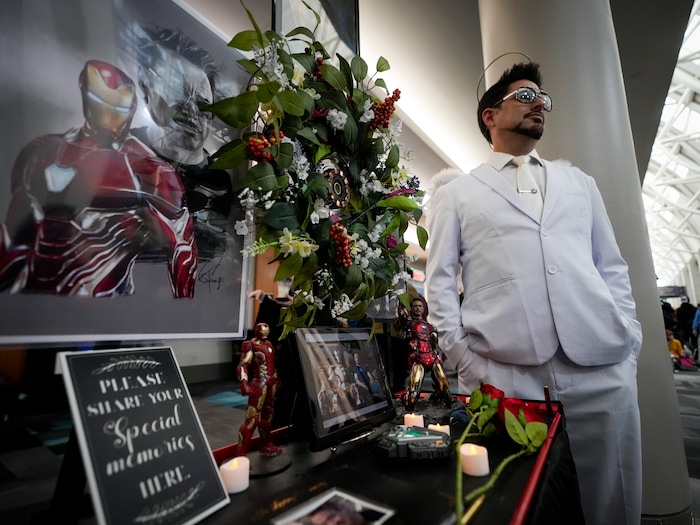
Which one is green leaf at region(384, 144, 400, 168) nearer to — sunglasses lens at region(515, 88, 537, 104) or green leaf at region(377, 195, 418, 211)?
green leaf at region(377, 195, 418, 211)

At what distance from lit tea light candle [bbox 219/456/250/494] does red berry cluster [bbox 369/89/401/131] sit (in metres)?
1.16

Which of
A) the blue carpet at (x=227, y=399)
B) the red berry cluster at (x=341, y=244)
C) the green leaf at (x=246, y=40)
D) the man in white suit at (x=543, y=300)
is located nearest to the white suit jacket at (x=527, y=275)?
the man in white suit at (x=543, y=300)

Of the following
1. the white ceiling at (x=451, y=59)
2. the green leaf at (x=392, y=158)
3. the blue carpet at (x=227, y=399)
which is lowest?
the blue carpet at (x=227, y=399)

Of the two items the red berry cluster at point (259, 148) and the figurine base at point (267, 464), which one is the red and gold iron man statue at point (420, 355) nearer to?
the figurine base at point (267, 464)

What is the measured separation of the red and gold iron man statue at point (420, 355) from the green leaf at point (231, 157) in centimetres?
96

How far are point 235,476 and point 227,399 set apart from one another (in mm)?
3894

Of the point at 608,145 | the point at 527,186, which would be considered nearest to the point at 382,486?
the point at 527,186

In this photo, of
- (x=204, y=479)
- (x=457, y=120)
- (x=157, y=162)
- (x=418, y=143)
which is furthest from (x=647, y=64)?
(x=204, y=479)

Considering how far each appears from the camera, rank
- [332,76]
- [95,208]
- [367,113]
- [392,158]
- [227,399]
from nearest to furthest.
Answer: [95,208] < [332,76] < [367,113] < [392,158] < [227,399]

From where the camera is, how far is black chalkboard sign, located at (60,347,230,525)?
1.56ft

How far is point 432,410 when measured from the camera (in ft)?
4.18

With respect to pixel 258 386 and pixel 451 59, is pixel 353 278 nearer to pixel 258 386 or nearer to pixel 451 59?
pixel 258 386
